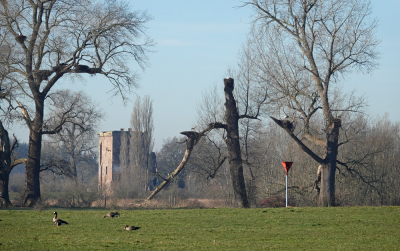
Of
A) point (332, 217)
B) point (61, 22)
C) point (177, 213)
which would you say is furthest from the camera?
point (61, 22)

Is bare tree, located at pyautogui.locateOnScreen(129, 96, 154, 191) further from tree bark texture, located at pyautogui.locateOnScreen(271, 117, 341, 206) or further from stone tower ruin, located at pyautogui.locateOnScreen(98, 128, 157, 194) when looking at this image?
tree bark texture, located at pyautogui.locateOnScreen(271, 117, 341, 206)

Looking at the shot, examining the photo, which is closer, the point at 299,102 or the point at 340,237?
the point at 340,237

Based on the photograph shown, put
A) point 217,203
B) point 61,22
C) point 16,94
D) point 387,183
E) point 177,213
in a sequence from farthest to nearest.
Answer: point 387,183 → point 217,203 → point 61,22 → point 16,94 → point 177,213

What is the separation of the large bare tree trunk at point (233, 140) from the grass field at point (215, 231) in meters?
6.64

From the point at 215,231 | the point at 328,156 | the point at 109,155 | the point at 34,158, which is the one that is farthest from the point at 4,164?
the point at 109,155

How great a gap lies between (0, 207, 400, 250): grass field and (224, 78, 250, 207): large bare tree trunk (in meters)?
6.64

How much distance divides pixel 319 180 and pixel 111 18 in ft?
51.5

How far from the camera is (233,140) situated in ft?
75.2

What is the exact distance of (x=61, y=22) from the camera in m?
24.5

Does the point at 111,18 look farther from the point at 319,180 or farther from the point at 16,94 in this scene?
the point at 319,180

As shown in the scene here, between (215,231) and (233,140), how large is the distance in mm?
11824

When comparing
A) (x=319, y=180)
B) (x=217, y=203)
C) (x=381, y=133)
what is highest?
(x=381, y=133)

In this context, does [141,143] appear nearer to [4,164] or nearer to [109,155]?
[109,155]

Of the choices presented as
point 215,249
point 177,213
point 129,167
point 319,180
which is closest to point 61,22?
point 177,213
